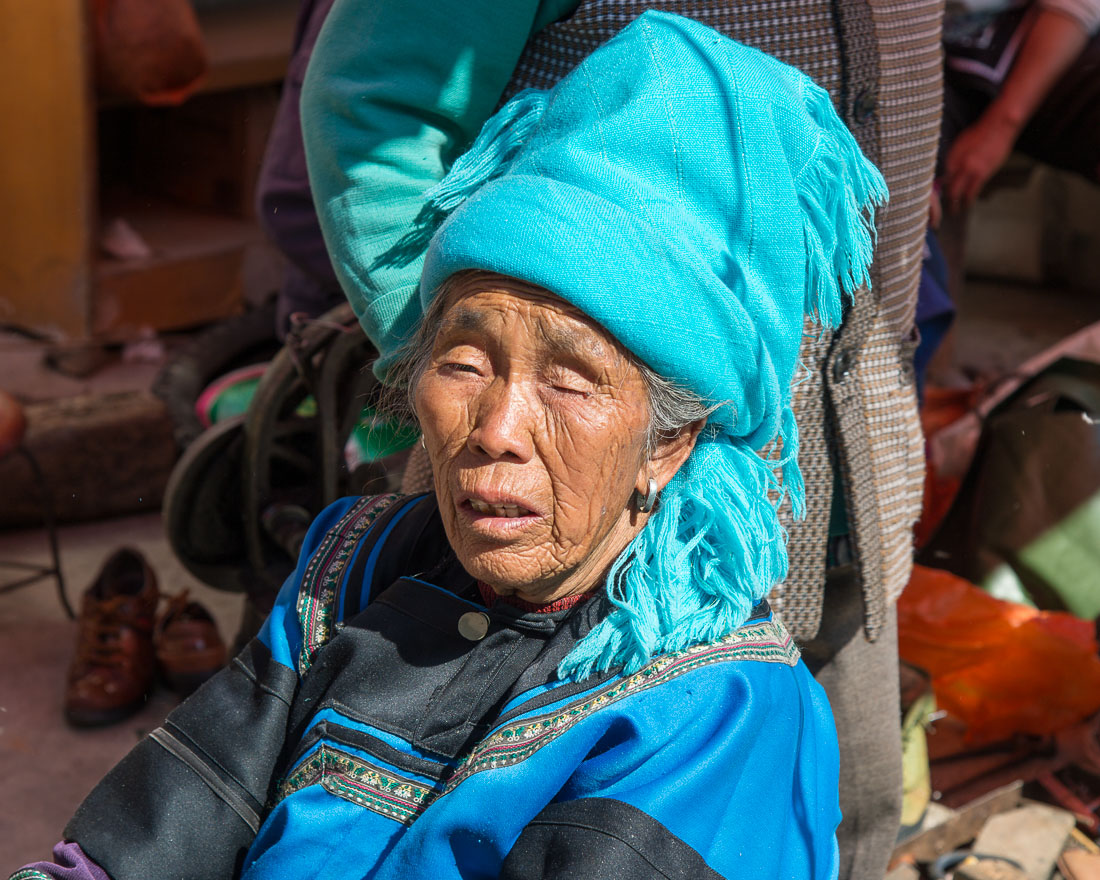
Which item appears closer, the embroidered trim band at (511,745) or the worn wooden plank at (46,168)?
the embroidered trim band at (511,745)

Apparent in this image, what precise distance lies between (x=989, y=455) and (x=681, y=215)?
2372 mm

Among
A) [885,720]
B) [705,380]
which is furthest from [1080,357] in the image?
[705,380]

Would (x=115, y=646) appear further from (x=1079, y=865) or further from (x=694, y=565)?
(x=1079, y=865)

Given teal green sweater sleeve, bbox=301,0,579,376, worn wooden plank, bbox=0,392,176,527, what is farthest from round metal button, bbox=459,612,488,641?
worn wooden plank, bbox=0,392,176,527

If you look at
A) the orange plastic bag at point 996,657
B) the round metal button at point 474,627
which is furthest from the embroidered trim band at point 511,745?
the orange plastic bag at point 996,657

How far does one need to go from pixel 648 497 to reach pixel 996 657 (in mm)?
2005

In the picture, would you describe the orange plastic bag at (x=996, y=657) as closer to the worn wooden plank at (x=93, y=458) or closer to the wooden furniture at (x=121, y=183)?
the worn wooden plank at (x=93, y=458)

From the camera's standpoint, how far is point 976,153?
346 centimetres

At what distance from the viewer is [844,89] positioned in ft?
5.24

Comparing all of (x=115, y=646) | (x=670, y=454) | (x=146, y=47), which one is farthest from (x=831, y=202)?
(x=146, y=47)

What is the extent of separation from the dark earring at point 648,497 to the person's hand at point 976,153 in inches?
98.9

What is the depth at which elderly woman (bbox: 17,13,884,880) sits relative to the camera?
1.26m

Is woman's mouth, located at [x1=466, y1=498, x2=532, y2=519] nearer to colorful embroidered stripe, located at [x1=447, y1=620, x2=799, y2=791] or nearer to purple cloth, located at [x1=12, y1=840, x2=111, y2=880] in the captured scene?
colorful embroidered stripe, located at [x1=447, y1=620, x2=799, y2=791]

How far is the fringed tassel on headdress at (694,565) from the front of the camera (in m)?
1.36
